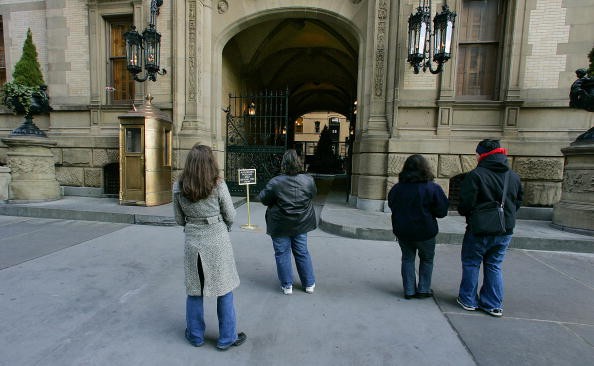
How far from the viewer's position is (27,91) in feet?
28.7

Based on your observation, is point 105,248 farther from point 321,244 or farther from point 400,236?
point 400,236

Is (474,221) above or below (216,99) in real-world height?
below

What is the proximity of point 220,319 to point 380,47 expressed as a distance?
793 cm

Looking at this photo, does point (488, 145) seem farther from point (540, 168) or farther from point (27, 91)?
point (27, 91)

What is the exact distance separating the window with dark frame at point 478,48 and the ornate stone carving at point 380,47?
1928 mm

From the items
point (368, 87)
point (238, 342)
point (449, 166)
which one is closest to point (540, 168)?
point (449, 166)

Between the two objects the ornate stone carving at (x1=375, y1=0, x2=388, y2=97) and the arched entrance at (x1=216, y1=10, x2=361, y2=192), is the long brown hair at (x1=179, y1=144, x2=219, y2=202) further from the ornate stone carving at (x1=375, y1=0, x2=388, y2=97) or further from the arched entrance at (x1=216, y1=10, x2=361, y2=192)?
the arched entrance at (x1=216, y1=10, x2=361, y2=192)

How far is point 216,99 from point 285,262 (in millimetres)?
7510

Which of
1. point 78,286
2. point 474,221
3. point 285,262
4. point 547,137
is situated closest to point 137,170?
point 78,286

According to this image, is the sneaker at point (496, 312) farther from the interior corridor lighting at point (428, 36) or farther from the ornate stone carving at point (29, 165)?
the ornate stone carving at point (29, 165)

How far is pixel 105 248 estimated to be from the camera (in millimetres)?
5141

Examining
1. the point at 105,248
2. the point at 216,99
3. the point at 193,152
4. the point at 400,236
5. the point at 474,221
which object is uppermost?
the point at 216,99

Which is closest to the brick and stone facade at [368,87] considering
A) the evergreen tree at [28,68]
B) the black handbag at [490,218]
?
the evergreen tree at [28,68]

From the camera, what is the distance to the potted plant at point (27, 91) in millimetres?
8633
